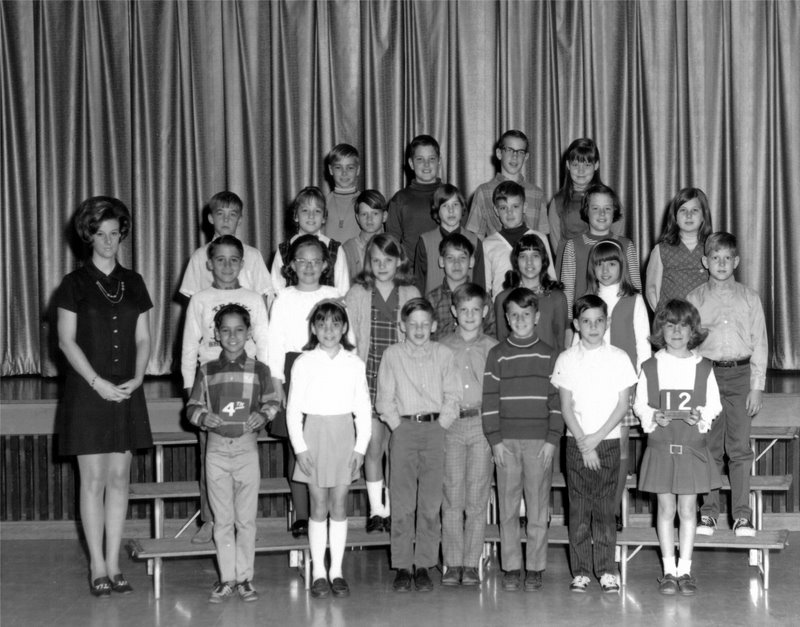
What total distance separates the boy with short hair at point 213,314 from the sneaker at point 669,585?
1.85 meters

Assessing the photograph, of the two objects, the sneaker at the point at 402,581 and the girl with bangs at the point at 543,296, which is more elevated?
the girl with bangs at the point at 543,296

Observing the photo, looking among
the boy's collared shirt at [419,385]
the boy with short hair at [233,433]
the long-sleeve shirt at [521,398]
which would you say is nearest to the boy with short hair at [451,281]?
the boy's collared shirt at [419,385]

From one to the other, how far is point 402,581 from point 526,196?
6.74 feet

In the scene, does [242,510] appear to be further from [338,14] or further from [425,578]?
[338,14]

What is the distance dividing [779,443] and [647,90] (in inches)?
104

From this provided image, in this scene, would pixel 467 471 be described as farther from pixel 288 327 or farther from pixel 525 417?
pixel 288 327

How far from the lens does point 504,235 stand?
498cm

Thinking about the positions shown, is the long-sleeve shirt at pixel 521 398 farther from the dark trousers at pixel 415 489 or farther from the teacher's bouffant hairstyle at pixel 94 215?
the teacher's bouffant hairstyle at pixel 94 215

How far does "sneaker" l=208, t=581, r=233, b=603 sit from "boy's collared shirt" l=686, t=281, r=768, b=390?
2.18 m

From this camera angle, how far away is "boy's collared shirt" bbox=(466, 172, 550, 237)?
17.6ft

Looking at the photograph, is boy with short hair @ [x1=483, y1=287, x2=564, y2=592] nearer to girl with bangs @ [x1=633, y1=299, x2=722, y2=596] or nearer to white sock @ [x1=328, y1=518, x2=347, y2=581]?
girl with bangs @ [x1=633, y1=299, x2=722, y2=596]

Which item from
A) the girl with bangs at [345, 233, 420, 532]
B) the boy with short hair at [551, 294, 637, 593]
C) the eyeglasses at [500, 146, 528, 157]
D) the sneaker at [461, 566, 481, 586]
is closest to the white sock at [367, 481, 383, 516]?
the girl with bangs at [345, 233, 420, 532]

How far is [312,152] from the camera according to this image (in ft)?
22.7

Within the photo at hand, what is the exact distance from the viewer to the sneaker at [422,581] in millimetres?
4270
